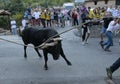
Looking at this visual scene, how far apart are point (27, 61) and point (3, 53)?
8.89 feet

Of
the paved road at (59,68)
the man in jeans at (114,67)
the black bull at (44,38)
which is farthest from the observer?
the black bull at (44,38)

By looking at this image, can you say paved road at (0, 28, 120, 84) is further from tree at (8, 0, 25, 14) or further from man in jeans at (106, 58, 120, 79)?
tree at (8, 0, 25, 14)

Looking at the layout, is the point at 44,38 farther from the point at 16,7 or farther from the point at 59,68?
the point at 16,7

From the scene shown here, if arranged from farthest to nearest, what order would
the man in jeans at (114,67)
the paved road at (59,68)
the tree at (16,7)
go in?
the tree at (16,7)
the paved road at (59,68)
the man in jeans at (114,67)

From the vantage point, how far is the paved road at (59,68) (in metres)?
10.6

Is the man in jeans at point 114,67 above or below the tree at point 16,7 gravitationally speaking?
above

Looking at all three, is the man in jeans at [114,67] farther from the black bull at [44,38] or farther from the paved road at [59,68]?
the black bull at [44,38]

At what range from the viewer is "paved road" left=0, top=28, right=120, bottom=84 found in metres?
10.6

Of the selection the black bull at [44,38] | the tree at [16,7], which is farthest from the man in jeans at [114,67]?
the tree at [16,7]

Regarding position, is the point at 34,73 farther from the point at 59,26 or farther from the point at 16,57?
the point at 59,26

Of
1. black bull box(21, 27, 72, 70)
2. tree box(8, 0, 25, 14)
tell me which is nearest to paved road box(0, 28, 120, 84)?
black bull box(21, 27, 72, 70)

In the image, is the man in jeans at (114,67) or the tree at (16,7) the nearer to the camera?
the man in jeans at (114,67)

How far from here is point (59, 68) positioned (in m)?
12.4

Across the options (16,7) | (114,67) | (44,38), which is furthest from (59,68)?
(16,7)
